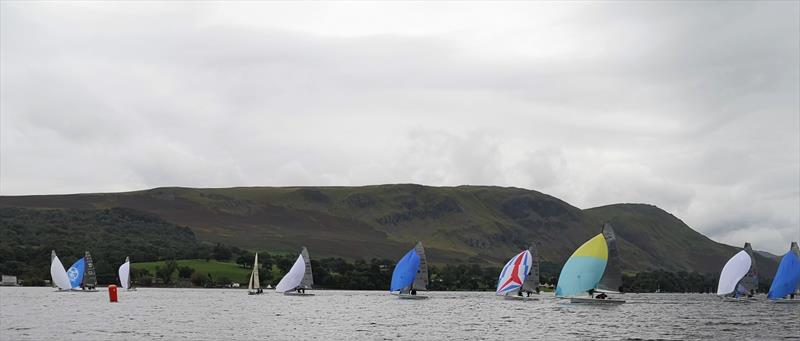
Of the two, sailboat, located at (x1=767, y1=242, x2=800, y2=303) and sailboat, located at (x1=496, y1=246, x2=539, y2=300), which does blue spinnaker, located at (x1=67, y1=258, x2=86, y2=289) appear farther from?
sailboat, located at (x1=767, y1=242, x2=800, y2=303)

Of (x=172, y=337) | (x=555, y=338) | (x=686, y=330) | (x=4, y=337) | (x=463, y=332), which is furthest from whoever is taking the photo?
(x=686, y=330)

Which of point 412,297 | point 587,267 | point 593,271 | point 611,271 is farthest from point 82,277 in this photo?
point 611,271

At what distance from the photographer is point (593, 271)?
11806 cm

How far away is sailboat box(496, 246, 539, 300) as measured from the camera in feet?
502

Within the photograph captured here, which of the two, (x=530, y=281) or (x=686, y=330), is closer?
(x=686, y=330)

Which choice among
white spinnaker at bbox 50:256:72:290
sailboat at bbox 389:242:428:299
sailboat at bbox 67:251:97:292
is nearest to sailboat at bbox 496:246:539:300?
sailboat at bbox 389:242:428:299

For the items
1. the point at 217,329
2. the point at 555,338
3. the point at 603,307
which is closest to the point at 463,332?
the point at 555,338

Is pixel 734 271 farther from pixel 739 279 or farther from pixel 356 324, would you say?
pixel 356 324

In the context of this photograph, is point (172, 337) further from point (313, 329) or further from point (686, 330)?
point (686, 330)

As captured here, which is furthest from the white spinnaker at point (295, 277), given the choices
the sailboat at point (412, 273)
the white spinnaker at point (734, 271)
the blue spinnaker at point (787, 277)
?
the blue spinnaker at point (787, 277)

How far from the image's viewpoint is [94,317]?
8856 cm

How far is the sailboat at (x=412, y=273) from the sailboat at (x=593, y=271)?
27.8 m

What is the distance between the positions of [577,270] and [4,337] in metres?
76.5

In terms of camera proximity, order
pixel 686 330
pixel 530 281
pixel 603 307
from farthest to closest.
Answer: pixel 530 281
pixel 603 307
pixel 686 330
